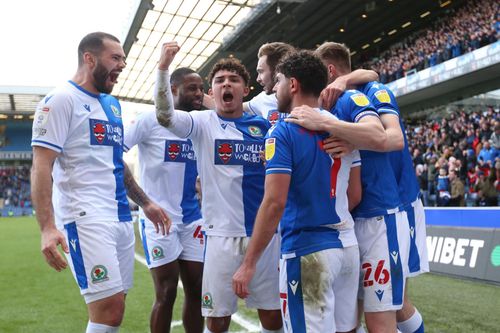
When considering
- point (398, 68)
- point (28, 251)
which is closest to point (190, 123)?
point (28, 251)

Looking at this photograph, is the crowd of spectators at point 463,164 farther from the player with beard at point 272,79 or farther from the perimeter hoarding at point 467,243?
the player with beard at point 272,79

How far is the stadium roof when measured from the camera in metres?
25.5

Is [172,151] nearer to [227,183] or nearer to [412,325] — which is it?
[227,183]

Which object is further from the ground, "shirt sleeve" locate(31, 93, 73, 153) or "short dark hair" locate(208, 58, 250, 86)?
"short dark hair" locate(208, 58, 250, 86)

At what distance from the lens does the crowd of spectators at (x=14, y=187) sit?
51.1 metres

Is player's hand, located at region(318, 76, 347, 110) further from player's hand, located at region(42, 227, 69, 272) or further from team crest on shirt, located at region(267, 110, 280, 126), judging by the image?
player's hand, located at region(42, 227, 69, 272)

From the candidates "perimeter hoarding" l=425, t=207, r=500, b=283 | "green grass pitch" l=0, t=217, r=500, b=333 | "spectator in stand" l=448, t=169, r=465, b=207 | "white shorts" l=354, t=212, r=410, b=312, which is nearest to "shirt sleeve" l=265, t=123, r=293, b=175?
"white shorts" l=354, t=212, r=410, b=312

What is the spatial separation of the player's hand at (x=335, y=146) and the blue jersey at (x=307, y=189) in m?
0.03

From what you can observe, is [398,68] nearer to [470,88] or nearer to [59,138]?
[470,88]

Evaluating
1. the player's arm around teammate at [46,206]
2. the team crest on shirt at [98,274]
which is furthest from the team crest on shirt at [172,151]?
the team crest on shirt at [98,274]

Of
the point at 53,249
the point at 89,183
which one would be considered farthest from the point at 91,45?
the point at 53,249

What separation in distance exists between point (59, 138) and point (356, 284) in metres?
1.98

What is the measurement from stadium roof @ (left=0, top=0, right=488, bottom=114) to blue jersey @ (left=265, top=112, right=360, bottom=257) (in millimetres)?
22521

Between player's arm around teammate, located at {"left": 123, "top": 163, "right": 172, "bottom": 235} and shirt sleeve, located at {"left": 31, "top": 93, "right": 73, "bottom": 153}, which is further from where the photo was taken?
player's arm around teammate, located at {"left": 123, "top": 163, "right": 172, "bottom": 235}
